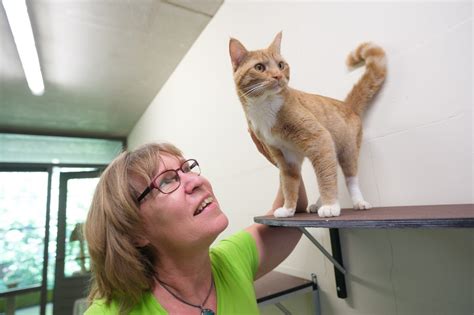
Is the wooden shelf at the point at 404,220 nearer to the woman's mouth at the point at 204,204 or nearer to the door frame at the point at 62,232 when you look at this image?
the woman's mouth at the point at 204,204

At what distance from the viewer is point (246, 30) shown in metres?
1.56

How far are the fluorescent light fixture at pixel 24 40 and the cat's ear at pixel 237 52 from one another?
1.52 meters

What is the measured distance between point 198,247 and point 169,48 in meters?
1.96

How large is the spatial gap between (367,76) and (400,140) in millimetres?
219

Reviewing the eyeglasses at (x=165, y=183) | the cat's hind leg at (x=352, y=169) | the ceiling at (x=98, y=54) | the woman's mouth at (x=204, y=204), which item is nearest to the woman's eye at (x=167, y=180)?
the eyeglasses at (x=165, y=183)

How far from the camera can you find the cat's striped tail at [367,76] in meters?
0.87

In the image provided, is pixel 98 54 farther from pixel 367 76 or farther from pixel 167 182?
pixel 367 76

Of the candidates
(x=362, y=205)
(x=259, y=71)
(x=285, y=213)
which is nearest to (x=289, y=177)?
(x=285, y=213)

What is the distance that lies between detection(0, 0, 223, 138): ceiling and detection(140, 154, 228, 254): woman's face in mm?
1471

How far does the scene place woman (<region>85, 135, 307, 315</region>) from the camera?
728 mm

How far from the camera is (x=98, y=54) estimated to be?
2.29 meters

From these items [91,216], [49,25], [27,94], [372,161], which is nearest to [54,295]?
[27,94]

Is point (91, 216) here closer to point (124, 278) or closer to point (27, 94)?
point (124, 278)

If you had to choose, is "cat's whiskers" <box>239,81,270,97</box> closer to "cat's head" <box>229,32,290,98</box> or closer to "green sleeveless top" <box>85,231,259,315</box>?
"cat's head" <box>229,32,290,98</box>
